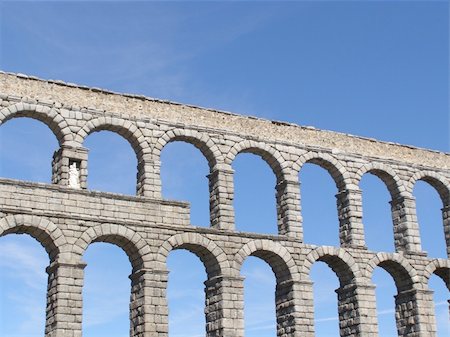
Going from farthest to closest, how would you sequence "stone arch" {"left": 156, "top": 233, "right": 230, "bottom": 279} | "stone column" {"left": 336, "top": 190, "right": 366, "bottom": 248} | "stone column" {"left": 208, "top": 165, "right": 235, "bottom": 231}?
1. "stone column" {"left": 336, "top": 190, "right": 366, "bottom": 248}
2. "stone column" {"left": 208, "top": 165, "right": 235, "bottom": 231}
3. "stone arch" {"left": 156, "top": 233, "right": 230, "bottom": 279}

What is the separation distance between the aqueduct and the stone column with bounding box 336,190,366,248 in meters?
0.05

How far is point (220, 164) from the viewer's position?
29234 millimetres

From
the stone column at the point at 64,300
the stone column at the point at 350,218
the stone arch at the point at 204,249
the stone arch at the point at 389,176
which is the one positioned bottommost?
the stone column at the point at 64,300

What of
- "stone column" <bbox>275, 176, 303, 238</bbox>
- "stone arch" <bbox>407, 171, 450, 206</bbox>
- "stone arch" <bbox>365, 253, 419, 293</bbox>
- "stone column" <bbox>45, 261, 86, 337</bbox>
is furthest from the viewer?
"stone arch" <bbox>407, 171, 450, 206</bbox>

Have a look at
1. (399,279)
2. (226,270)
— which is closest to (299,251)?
(226,270)

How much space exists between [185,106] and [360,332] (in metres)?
10.8

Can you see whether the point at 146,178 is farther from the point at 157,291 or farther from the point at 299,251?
the point at 299,251

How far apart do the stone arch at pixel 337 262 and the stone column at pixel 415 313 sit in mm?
2790

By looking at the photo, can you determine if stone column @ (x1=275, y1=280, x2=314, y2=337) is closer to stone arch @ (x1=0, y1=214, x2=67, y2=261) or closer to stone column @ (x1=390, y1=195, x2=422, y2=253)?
stone column @ (x1=390, y1=195, x2=422, y2=253)

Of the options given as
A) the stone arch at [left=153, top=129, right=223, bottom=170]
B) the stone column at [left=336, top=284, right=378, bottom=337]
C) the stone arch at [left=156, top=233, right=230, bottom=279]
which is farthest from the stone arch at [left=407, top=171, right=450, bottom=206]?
the stone arch at [left=156, top=233, right=230, bottom=279]

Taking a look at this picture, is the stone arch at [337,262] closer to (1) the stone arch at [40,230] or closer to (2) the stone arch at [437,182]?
(2) the stone arch at [437,182]

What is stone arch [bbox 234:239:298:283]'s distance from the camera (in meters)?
28.1

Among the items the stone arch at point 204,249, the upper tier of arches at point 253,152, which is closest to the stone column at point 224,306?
the stone arch at point 204,249

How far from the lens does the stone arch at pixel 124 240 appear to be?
25609 millimetres
